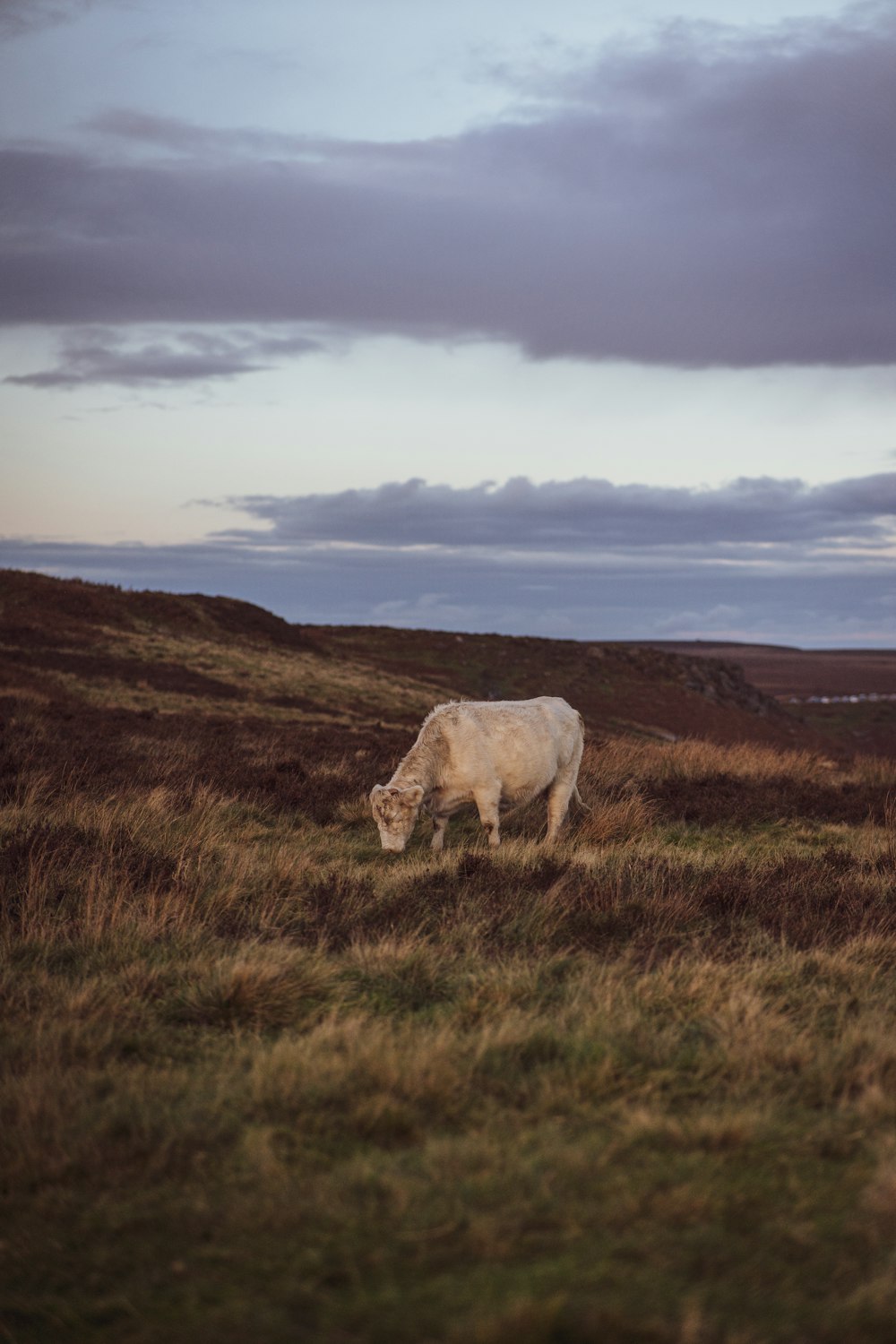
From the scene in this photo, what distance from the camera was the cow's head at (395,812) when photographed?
385 inches

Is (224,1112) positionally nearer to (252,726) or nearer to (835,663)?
(252,726)

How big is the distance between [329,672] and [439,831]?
3375 centimetres

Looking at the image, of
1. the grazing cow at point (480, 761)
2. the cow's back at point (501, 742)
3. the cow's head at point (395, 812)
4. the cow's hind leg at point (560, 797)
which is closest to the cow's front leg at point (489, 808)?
the grazing cow at point (480, 761)

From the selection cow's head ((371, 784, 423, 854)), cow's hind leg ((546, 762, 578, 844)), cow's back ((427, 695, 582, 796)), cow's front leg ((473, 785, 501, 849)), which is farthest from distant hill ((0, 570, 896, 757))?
cow's head ((371, 784, 423, 854))

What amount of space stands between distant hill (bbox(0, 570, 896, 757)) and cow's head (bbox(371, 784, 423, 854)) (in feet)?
36.4

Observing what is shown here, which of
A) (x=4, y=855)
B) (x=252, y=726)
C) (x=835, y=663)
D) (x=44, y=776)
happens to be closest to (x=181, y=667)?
(x=252, y=726)

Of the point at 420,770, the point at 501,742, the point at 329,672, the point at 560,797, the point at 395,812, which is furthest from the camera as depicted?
the point at 329,672

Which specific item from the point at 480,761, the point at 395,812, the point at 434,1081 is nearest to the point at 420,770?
the point at 480,761

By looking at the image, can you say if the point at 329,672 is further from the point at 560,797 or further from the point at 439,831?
the point at 439,831

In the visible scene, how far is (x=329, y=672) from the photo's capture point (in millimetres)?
43781

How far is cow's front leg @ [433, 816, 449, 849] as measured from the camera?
405 inches

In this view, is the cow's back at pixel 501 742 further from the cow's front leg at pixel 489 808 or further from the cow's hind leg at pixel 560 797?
the cow's hind leg at pixel 560 797

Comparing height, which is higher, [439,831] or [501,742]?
[501,742]

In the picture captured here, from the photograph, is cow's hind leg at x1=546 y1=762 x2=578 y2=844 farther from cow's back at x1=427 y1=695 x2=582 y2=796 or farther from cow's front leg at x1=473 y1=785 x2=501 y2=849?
cow's front leg at x1=473 y1=785 x2=501 y2=849
